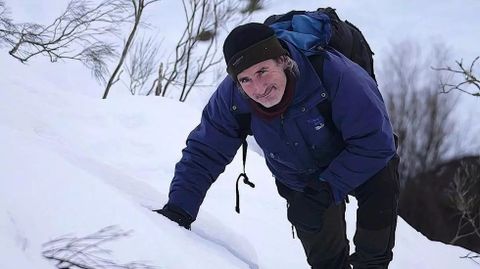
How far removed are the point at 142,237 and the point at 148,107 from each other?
118 inches

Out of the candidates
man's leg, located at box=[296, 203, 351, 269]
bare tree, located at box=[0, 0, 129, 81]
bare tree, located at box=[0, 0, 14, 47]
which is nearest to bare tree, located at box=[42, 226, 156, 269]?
man's leg, located at box=[296, 203, 351, 269]

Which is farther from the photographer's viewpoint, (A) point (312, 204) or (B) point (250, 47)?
(A) point (312, 204)

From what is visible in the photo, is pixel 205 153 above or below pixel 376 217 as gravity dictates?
above

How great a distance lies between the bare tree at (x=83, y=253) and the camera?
855mm

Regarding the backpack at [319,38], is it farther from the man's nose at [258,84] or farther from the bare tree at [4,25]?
the bare tree at [4,25]

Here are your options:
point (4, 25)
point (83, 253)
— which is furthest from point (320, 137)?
point (4, 25)

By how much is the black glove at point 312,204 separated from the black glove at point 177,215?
321mm

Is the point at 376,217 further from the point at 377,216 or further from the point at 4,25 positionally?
the point at 4,25

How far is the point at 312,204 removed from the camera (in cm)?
151

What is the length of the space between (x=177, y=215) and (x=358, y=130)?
1.79 ft

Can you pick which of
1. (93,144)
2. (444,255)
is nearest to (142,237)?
(93,144)

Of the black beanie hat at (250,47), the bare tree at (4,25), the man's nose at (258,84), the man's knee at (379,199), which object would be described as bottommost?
the man's knee at (379,199)

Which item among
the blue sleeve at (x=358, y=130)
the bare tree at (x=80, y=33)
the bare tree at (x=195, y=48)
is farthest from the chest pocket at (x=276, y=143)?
the bare tree at (x=195, y=48)

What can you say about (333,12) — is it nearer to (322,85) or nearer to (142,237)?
(322,85)
